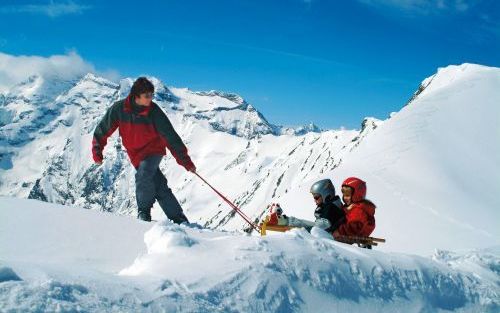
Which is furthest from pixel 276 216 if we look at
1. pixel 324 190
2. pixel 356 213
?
pixel 356 213

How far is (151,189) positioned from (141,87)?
177 centimetres

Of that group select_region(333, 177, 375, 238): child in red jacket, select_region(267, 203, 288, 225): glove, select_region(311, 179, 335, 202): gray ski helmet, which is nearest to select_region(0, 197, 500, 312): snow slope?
select_region(333, 177, 375, 238): child in red jacket

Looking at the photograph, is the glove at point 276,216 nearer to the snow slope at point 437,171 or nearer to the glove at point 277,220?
the glove at point 277,220

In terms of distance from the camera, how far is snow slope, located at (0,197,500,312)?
9.94 ft

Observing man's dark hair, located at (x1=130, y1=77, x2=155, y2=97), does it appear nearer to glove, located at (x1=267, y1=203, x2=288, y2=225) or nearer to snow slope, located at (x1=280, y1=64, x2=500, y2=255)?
glove, located at (x1=267, y1=203, x2=288, y2=225)

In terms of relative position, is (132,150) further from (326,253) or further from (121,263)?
(326,253)

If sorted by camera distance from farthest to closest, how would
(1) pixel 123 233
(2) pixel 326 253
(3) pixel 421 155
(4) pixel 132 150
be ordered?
(3) pixel 421 155 → (4) pixel 132 150 → (1) pixel 123 233 → (2) pixel 326 253

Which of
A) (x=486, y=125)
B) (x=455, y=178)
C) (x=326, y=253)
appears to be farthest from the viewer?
(x=486, y=125)

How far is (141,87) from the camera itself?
8.08 metres

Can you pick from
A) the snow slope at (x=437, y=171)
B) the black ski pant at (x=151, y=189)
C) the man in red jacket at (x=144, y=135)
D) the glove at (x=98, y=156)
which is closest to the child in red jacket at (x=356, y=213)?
the man in red jacket at (x=144, y=135)

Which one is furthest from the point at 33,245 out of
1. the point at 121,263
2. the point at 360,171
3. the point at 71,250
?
the point at 360,171

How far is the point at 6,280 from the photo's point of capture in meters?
2.86

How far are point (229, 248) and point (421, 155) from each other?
51.6 ft

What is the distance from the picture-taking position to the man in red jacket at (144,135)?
27.0 feet
